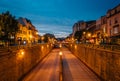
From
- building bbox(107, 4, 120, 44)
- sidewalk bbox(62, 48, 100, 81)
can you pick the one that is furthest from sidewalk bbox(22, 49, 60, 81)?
building bbox(107, 4, 120, 44)

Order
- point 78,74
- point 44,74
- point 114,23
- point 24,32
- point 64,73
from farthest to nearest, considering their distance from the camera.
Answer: point 24,32 → point 114,23 → point 64,73 → point 78,74 → point 44,74

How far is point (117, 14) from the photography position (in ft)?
174

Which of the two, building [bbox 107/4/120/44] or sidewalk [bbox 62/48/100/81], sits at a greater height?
building [bbox 107/4/120/44]

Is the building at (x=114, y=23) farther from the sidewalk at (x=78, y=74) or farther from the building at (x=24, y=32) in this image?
the building at (x=24, y=32)

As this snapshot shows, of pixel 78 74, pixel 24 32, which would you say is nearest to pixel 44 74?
pixel 78 74

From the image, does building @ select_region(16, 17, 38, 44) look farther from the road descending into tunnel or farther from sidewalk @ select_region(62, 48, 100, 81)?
sidewalk @ select_region(62, 48, 100, 81)

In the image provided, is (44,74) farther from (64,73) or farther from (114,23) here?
(114,23)

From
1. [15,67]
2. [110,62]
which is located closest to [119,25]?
[110,62]

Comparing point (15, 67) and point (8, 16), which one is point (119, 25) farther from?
point (15, 67)

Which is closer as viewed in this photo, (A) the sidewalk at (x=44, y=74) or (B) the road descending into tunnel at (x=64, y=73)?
(A) the sidewalk at (x=44, y=74)

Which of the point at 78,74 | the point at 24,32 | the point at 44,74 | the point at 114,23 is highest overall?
the point at 114,23


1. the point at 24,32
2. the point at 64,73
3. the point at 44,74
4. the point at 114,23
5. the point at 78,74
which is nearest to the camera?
the point at 44,74

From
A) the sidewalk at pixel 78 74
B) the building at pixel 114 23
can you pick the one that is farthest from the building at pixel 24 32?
the building at pixel 114 23

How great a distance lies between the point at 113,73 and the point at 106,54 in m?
3.83
